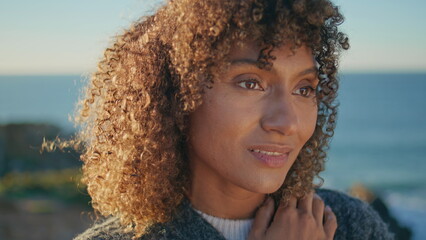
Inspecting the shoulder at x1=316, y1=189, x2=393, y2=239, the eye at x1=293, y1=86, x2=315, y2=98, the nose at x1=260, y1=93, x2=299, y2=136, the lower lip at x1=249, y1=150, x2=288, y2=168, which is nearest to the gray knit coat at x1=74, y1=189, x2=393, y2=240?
the shoulder at x1=316, y1=189, x2=393, y2=239

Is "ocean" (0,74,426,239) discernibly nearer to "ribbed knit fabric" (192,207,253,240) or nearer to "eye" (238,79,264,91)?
"ribbed knit fabric" (192,207,253,240)

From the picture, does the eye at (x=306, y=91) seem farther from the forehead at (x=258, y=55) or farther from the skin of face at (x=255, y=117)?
the forehead at (x=258, y=55)

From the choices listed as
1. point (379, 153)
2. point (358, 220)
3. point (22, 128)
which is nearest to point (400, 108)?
point (379, 153)

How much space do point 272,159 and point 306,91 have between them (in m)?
0.36

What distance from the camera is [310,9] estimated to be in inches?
96.3

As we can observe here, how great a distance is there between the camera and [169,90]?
104 inches

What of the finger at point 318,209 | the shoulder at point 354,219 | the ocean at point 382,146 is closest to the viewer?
the finger at point 318,209

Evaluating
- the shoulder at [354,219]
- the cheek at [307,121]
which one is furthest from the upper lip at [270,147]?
the shoulder at [354,219]

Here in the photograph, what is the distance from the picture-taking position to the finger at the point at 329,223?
286 cm

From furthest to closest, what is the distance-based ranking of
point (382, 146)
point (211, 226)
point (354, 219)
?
point (382, 146) < point (354, 219) < point (211, 226)

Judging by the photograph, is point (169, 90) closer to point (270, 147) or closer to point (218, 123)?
point (218, 123)

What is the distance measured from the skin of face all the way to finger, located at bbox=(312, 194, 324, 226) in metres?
0.40

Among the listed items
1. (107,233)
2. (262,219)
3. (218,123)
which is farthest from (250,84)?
(107,233)

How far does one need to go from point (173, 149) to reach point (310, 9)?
882 mm
